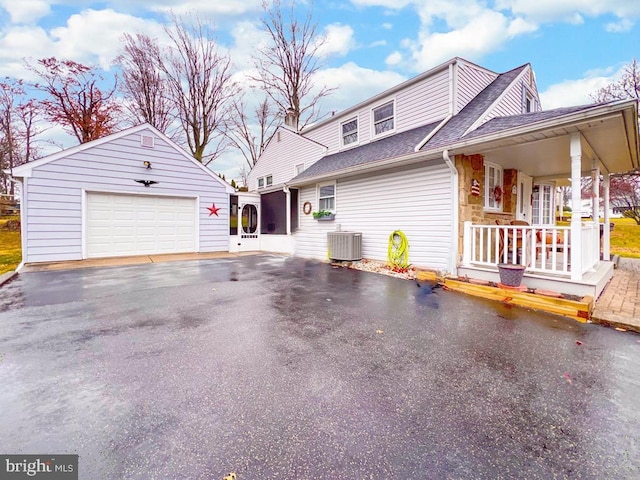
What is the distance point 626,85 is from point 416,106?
42.3ft

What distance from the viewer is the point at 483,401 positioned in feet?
6.84

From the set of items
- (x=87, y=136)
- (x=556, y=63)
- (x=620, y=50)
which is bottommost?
(x=87, y=136)

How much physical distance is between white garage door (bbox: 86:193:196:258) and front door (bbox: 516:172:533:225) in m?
11.1

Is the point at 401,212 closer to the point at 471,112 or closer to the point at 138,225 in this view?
A: the point at 471,112

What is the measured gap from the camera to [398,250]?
25.4ft

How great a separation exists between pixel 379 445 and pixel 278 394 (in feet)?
2.66

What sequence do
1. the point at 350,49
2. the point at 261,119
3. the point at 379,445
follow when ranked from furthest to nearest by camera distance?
the point at 261,119 → the point at 350,49 → the point at 379,445

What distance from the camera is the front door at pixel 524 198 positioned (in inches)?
341


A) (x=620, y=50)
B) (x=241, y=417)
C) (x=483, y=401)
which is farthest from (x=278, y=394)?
(x=620, y=50)

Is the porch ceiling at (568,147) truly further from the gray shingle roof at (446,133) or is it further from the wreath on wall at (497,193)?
the wreath on wall at (497,193)

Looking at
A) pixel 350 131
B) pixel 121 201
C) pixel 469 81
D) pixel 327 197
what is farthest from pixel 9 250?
pixel 469 81

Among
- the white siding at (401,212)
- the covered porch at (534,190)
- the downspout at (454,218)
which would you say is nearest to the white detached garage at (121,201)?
the white siding at (401,212)

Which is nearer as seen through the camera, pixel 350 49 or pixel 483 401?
pixel 483 401

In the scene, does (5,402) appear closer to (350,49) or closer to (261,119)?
(350,49)
